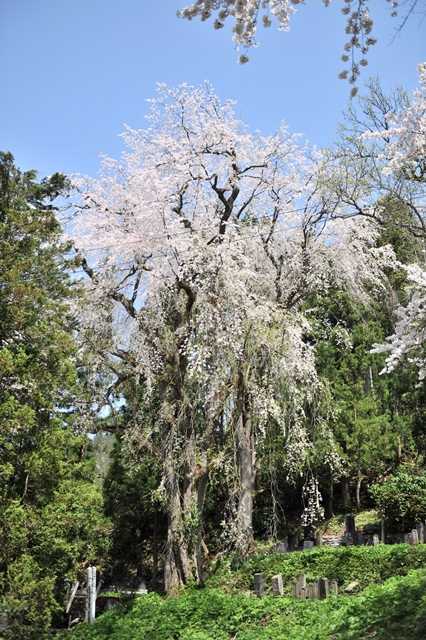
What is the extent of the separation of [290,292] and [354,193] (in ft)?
9.31

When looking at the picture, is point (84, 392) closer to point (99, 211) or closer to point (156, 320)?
point (156, 320)

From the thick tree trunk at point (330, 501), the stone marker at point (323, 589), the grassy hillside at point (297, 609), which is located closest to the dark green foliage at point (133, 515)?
the grassy hillside at point (297, 609)

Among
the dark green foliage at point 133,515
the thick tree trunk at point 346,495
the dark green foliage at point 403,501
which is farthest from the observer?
the thick tree trunk at point 346,495

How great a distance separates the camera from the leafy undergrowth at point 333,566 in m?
8.30

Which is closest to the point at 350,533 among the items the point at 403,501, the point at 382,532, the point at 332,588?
the point at 382,532

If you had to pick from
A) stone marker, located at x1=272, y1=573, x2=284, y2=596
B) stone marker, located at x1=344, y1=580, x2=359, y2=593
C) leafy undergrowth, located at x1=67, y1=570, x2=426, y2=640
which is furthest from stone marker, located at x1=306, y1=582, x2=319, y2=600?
stone marker, located at x1=344, y1=580, x2=359, y2=593

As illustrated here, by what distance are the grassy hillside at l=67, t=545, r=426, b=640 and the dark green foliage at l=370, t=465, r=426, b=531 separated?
3307 mm

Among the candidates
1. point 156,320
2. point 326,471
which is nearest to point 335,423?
point 326,471

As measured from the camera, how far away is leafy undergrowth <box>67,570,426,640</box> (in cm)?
561

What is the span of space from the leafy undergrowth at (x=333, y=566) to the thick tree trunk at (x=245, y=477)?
450mm

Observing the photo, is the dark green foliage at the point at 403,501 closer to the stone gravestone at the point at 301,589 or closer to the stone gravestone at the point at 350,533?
the stone gravestone at the point at 350,533

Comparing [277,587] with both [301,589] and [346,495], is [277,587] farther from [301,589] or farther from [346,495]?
[346,495]

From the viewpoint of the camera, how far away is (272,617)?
7363 mm

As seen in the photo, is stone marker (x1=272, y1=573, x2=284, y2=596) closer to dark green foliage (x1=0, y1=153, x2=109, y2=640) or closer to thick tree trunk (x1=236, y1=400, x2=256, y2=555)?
thick tree trunk (x1=236, y1=400, x2=256, y2=555)
